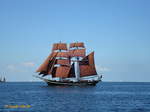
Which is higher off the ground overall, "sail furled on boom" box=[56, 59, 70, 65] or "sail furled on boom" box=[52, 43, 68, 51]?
"sail furled on boom" box=[52, 43, 68, 51]

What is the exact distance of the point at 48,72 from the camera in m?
148

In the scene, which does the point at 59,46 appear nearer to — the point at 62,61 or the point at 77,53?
the point at 77,53

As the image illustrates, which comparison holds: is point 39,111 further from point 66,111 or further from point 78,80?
point 78,80

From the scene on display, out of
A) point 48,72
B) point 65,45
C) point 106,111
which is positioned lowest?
point 106,111

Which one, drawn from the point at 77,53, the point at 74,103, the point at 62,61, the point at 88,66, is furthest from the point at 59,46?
the point at 74,103

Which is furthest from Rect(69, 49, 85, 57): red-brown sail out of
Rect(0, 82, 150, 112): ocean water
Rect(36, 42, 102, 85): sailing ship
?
Rect(0, 82, 150, 112): ocean water

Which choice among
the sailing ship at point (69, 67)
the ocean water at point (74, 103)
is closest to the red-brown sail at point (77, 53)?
the sailing ship at point (69, 67)

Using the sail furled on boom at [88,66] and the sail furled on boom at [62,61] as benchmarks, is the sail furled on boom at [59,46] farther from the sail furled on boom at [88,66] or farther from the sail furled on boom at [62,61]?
the sail furled on boom at [88,66]

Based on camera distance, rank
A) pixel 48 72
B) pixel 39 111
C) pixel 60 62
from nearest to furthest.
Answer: pixel 39 111
pixel 48 72
pixel 60 62

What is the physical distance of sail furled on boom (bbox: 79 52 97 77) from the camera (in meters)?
154

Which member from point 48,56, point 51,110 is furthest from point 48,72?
point 51,110

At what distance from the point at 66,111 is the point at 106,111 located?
759cm

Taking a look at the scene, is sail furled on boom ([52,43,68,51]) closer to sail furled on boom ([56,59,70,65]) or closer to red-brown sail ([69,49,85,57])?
red-brown sail ([69,49,85,57])

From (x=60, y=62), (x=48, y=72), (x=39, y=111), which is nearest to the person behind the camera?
(x=39, y=111)
